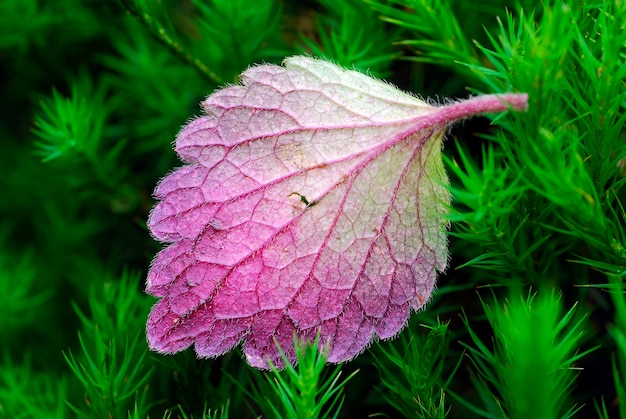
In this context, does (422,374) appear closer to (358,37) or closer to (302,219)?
(302,219)

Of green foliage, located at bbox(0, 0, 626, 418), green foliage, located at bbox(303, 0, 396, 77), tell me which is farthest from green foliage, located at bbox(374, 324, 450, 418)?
green foliage, located at bbox(303, 0, 396, 77)

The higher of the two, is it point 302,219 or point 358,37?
point 358,37

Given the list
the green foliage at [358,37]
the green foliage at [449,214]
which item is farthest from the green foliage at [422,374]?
the green foliage at [358,37]

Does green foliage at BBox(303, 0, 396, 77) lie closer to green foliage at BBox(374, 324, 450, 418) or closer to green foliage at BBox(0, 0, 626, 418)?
green foliage at BBox(0, 0, 626, 418)

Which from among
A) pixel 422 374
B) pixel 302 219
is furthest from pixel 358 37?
pixel 422 374

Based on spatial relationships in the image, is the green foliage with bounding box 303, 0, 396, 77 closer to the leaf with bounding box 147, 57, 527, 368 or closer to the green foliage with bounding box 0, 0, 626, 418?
the green foliage with bounding box 0, 0, 626, 418

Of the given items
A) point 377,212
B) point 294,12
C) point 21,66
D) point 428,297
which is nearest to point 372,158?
point 377,212

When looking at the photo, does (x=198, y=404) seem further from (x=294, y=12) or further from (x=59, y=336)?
(x=294, y=12)

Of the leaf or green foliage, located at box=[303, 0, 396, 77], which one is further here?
green foliage, located at box=[303, 0, 396, 77]

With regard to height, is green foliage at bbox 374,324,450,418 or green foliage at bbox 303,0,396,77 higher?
green foliage at bbox 303,0,396,77
